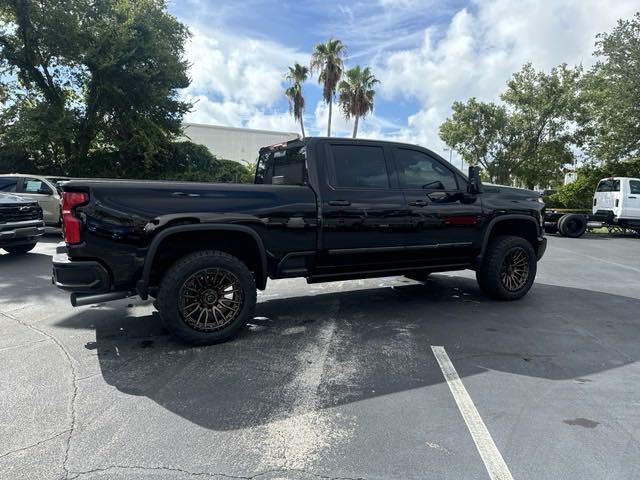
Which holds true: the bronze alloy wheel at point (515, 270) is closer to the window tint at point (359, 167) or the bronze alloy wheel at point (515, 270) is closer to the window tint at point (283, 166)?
the window tint at point (359, 167)

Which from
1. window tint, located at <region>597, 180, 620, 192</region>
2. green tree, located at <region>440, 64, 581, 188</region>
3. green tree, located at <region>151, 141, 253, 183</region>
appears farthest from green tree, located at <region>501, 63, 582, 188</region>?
green tree, located at <region>151, 141, 253, 183</region>

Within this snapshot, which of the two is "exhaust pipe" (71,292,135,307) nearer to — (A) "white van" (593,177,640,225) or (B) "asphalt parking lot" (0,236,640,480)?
(B) "asphalt parking lot" (0,236,640,480)

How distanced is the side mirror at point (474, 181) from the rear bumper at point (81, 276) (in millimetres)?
4199

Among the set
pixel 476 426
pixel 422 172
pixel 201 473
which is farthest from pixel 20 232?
pixel 476 426

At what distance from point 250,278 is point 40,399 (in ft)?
6.26

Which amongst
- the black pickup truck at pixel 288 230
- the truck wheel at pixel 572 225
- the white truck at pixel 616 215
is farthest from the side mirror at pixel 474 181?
the truck wheel at pixel 572 225

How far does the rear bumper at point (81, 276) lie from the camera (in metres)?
3.78

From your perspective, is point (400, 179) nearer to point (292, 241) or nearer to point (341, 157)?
point (341, 157)

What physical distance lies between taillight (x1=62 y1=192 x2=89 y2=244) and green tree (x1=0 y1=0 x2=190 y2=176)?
17266mm

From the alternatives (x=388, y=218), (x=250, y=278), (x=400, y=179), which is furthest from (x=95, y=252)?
(x=400, y=179)

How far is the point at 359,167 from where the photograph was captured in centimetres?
493

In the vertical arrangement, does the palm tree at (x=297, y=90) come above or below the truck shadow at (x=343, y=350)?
above

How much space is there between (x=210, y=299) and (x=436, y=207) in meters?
2.83

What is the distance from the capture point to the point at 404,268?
206 inches
